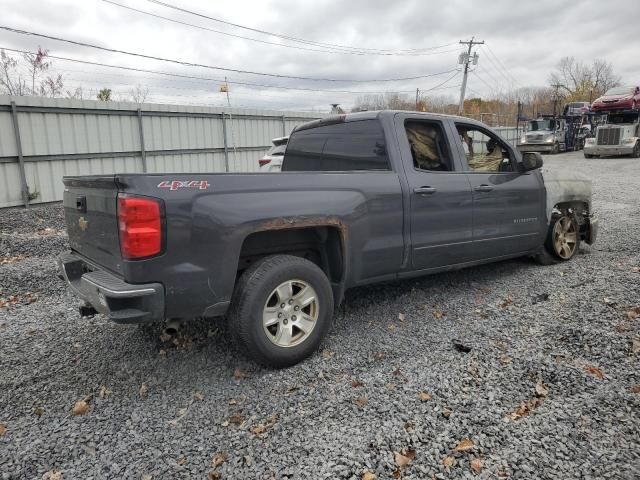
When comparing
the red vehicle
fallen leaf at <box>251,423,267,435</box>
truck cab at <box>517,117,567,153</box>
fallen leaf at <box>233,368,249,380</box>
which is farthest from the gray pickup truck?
the red vehicle

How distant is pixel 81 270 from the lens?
354 cm

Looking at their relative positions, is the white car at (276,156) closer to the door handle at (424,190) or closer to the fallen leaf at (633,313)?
the door handle at (424,190)

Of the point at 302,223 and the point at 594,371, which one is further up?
the point at 302,223

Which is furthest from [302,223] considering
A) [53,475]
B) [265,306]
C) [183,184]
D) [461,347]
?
[53,475]

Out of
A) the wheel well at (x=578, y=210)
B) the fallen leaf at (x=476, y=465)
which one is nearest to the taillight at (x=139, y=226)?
the fallen leaf at (x=476, y=465)

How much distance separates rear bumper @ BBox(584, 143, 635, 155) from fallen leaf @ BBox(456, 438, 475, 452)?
88.8 ft

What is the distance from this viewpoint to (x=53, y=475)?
91.7 inches

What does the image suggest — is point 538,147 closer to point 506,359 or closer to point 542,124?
point 542,124

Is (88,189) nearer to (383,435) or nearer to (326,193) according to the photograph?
(326,193)

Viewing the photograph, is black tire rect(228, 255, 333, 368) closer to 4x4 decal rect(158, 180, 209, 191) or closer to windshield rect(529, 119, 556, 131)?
4x4 decal rect(158, 180, 209, 191)

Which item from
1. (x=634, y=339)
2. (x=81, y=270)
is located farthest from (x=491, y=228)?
(x=81, y=270)

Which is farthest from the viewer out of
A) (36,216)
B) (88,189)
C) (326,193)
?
(36,216)

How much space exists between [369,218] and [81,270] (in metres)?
2.27

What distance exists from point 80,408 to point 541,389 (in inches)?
115
